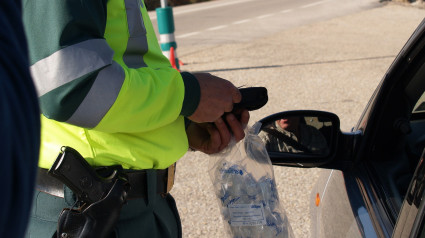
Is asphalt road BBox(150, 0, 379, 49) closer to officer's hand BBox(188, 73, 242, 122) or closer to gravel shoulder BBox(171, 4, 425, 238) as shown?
gravel shoulder BBox(171, 4, 425, 238)

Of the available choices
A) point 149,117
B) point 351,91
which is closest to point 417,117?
point 149,117

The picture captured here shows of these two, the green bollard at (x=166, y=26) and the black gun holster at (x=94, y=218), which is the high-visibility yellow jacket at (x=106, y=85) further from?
the green bollard at (x=166, y=26)

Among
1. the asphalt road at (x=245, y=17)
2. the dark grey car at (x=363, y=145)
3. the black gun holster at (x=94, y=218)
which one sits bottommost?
the asphalt road at (x=245, y=17)

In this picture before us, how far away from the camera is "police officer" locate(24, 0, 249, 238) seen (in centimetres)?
132

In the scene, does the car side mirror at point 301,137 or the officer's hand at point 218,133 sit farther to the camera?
the car side mirror at point 301,137

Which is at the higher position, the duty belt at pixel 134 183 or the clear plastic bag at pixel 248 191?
the duty belt at pixel 134 183

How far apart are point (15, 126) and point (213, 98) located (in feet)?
3.25

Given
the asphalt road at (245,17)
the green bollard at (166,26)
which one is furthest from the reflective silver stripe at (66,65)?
the asphalt road at (245,17)

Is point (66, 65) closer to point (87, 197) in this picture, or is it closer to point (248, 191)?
point (87, 197)

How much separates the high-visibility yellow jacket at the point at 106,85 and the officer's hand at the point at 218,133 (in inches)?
4.6

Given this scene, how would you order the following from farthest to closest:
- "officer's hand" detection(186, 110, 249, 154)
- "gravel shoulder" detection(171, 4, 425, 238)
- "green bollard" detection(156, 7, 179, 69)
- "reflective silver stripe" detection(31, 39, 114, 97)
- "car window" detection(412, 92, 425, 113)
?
"green bollard" detection(156, 7, 179, 69), "gravel shoulder" detection(171, 4, 425, 238), "car window" detection(412, 92, 425, 113), "officer's hand" detection(186, 110, 249, 154), "reflective silver stripe" detection(31, 39, 114, 97)

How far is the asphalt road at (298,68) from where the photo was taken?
4.29 meters

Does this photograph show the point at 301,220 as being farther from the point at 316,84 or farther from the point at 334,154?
the point at 316,84

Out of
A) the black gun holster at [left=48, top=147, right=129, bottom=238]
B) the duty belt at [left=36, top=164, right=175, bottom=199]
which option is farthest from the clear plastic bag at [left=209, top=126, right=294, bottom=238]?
the black gun holster at [left=48, top=147, right=129, bottom=238]
